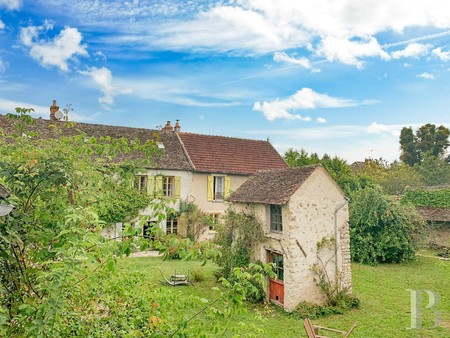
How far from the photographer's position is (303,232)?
43.0 ft

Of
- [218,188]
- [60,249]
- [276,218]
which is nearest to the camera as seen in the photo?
[60,249]

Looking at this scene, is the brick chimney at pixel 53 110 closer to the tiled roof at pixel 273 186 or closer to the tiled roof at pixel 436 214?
the tiled roof at pixel 273 186

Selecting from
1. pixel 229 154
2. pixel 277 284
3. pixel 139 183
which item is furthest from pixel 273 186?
pixel 229 154

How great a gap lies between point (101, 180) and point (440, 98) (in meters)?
23.7

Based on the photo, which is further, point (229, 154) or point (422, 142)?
point (422, 142)

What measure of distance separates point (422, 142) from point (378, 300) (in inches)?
2066

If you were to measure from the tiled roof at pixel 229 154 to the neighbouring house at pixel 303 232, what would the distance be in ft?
42.4

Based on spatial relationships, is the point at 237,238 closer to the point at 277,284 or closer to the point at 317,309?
the point at 277,284

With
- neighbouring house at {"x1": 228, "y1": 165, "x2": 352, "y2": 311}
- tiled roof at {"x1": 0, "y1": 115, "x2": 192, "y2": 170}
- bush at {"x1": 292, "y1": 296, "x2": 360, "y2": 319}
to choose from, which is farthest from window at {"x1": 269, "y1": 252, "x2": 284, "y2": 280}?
tiled roof at {"x1": 0, "y1": 115, "x2": 192, "y2": 170}

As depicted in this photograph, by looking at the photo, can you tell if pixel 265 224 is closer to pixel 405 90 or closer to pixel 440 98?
pixel 405 90

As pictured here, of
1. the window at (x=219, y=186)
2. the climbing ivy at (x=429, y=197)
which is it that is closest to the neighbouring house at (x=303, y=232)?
the window at (x=219, y=186)

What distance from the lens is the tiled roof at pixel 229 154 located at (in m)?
27.4

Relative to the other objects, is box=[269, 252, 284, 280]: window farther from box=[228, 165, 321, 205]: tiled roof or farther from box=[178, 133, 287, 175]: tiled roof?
box=[178, 133, 287, 175]: tiled roof

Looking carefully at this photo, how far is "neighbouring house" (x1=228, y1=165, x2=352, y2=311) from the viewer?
12914 millimetres
